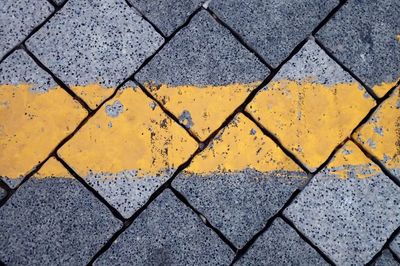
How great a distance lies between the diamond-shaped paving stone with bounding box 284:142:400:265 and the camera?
2088 mm

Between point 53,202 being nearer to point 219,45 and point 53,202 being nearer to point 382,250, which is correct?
point 219,45


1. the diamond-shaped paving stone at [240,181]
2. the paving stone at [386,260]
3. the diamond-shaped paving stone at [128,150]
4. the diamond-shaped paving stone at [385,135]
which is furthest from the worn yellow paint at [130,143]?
the paving stone at [386,260]

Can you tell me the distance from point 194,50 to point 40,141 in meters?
0.82

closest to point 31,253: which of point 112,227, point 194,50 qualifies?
point 112,227

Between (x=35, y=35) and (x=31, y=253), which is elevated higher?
(x=35, y=35)

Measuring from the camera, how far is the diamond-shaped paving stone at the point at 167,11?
2.23 m

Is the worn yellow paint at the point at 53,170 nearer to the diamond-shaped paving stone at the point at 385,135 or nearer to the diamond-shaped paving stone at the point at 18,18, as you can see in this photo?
the diamond-shaped paving stone at the point at 18,18

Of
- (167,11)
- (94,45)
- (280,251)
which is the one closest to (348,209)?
(280,251)

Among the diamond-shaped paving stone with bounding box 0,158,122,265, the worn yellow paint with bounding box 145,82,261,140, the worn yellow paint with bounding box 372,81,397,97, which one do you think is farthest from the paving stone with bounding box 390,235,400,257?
the diamond-shaped paving stone with bounding box 0,158,122,265

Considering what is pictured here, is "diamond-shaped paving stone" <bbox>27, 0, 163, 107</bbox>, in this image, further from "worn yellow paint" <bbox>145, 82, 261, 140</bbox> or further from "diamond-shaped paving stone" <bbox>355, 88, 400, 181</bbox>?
"diamond-shaped paving stone" <bbox>355, 88, 400, 181</bbox>

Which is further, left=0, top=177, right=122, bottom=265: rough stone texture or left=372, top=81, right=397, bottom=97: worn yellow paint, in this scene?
left=372, top=81, right=397, bottom=97: worn yellow paint

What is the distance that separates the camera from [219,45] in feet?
7.25

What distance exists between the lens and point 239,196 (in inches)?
83.0

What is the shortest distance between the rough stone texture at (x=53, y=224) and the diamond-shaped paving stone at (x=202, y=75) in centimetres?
58
